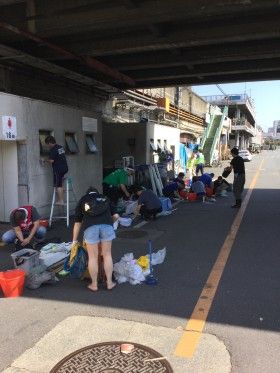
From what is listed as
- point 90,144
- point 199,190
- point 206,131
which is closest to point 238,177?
point 199,190

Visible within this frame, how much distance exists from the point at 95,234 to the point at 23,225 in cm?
244

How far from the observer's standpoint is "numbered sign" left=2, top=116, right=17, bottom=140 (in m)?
8.69

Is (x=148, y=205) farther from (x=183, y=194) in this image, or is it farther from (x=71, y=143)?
(x=183, y=194)

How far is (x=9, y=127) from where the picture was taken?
29.0 feet

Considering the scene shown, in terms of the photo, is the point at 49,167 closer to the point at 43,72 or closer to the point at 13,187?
the point at 13,187

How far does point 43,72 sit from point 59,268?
786cm

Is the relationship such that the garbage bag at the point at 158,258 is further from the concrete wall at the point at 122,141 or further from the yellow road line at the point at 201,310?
the concrete wall at the point at 122,141

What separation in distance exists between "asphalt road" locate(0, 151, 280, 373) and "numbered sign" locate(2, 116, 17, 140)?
99.5 inches

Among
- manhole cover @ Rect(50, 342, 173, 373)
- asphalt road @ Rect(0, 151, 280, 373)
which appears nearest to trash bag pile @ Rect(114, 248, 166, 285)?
asphalt road @ Rect(0, 151, 280, 373)

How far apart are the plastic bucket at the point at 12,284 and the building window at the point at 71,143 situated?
6437 millimetres

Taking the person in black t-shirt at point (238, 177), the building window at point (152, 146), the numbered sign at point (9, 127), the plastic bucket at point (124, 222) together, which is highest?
the numbered sign at point (9, 127)

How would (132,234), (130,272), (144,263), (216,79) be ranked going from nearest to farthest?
(130,272) < (144,263) < (132,234) < (216,79)

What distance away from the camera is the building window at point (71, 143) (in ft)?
37.5

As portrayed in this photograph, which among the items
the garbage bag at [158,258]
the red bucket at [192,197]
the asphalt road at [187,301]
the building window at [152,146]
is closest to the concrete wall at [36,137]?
the asphalt road at [187,301]
